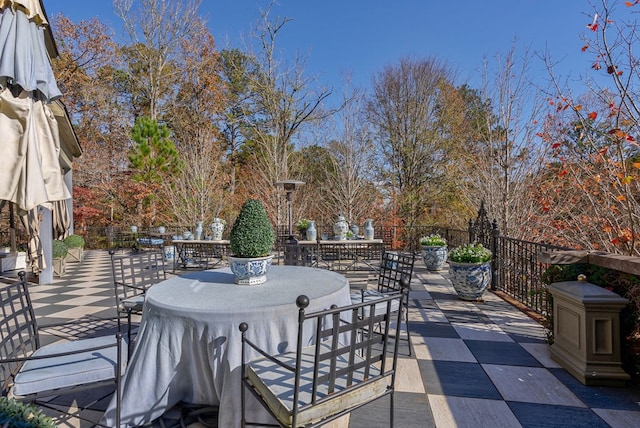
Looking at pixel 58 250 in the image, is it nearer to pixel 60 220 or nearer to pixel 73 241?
pixel 60 220

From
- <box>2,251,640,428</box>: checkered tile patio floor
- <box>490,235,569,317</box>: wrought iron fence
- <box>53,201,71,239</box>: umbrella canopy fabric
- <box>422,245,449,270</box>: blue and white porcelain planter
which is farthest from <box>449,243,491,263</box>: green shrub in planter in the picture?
<box>53,201,71,239</box>: umbrella canopy fabric

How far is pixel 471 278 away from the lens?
13.5ft

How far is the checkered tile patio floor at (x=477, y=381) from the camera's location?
177 centimetres

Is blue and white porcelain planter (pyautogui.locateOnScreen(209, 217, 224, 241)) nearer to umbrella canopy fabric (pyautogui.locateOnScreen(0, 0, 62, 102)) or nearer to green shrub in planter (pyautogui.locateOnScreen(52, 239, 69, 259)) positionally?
green shrub in planter (pyautogui.locateOnScreen(52, 239, 69, 259))

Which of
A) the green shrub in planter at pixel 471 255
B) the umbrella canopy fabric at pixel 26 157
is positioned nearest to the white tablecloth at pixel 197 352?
the umbrella canopy fabric at pixel 26 157

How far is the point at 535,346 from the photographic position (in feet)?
9.00

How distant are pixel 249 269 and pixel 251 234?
26cm

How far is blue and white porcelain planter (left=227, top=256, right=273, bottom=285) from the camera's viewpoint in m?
2.07

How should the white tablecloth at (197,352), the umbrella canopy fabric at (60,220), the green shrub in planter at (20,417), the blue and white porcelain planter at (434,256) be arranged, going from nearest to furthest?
the green shrub in planter at (20,417) → the white tablecloth at (197,352) → the blue and white porcelain planter at (434,256) → the umbrella canopy fabric at (60,220)

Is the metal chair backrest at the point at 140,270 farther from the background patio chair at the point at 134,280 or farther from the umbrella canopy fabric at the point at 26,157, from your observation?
the umbrella canopy fabric at the point at 26,157

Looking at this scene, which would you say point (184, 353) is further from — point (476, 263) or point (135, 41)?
point (135, 41)

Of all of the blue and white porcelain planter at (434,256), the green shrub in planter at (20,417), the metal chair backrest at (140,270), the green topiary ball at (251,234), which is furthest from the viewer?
the blue and white porcelain planter at (434,256)

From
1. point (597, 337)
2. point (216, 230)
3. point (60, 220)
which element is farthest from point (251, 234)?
point (60, 220)

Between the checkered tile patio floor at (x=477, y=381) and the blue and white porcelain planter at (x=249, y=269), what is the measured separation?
793mm
